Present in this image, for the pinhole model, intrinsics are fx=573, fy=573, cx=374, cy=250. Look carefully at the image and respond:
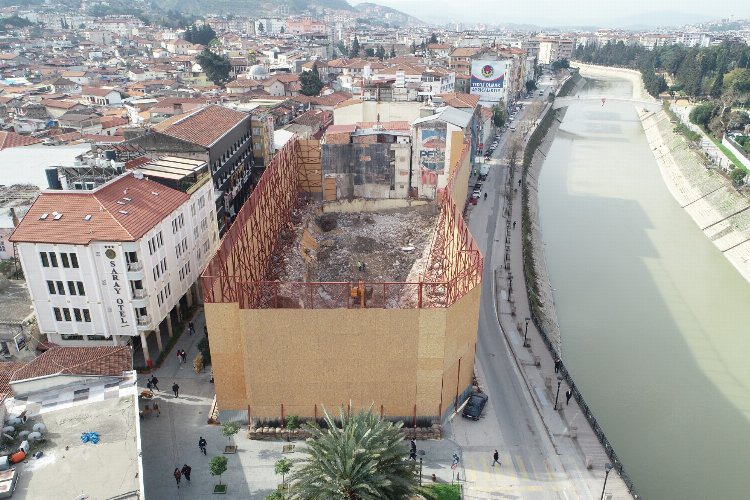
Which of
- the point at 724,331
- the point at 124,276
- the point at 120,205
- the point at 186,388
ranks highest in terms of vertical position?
the point at 120,205

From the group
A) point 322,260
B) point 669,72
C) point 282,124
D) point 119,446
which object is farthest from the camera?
point 669,72

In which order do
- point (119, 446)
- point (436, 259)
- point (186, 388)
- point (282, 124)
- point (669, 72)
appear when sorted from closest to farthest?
point (119, 446), point (186, 388), point (436, 259), point (282, 124), point (669, 72)

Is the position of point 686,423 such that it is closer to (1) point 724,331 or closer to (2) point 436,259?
(1) point 724,331

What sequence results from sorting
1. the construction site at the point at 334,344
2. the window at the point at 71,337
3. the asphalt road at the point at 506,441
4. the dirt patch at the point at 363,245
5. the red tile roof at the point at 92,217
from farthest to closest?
the dirt patch at the point at 363,245 → the window at the point at 71,337 → the red tile roof at the point at 92,217 → the construction site at the point at 334,344 → the asphalt road at the point at 506,441

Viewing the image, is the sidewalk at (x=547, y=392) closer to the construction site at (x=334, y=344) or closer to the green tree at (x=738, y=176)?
the construction site at (x=334, y=344)

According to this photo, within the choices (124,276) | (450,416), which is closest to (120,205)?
(124,276)

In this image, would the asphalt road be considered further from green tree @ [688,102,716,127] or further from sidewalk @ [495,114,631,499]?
green tree @ [688,102,716,127]

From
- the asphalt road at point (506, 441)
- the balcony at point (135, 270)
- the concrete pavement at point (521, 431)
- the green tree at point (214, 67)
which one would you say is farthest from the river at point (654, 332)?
the green tree at point (214, 67)
